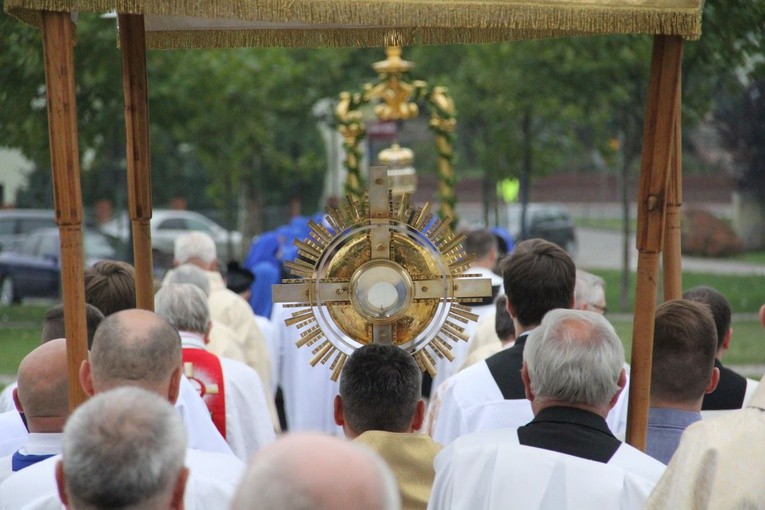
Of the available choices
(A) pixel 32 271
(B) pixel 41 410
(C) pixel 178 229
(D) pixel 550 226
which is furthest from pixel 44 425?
(D) pixel 550 226

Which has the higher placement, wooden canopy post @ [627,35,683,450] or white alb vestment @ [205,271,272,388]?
wooden canopy post @ [627,35,683,450]

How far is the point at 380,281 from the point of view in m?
4.13

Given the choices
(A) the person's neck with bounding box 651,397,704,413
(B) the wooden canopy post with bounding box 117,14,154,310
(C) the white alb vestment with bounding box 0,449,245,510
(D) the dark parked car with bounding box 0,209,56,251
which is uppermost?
(B) the wooden canopy post with bounding box 117,14,154,310

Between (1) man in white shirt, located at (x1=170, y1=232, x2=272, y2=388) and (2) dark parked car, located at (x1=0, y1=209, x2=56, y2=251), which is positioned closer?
(1) man in white shirt, located at (x1=170, y1=232, x2=272, y2=388)

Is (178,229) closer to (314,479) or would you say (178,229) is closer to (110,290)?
(110,290)

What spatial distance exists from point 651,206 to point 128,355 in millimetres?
1600

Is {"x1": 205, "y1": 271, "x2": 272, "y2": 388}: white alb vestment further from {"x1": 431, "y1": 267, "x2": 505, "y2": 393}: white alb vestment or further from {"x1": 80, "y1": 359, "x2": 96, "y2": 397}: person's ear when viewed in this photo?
{"x1": 80, "y1": 359, "x2": 96, "y2": 397}: person's ear

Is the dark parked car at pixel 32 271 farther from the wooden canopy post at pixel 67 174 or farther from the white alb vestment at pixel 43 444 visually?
Result: the wooden canopy post at pixel 67 174

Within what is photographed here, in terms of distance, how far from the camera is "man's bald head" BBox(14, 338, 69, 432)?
11.9 feet

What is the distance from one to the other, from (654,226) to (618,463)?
849 millimetres

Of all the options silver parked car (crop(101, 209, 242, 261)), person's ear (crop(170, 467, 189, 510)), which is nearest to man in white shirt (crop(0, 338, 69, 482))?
person's ear (crop(170, 467, 189, 510))

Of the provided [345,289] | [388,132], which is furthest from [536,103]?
[345,289]

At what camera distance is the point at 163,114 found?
17578 millimetres

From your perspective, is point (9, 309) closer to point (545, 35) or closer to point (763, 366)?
point (763, 366)
